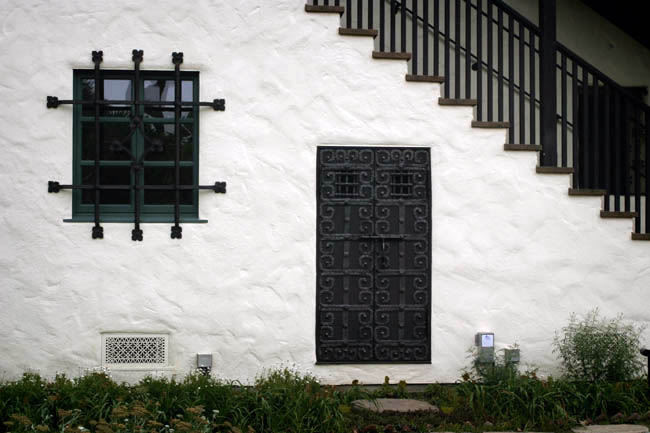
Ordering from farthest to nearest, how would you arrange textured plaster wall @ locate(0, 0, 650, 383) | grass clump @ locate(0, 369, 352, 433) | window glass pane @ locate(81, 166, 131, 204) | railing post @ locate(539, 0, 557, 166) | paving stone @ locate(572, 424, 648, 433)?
railing post @ locate(539, 0, 557, 166) → window glass pane @ locate(81, 166, 131, 204) → textured plaster wall @ locate(0, 0, 650, 383) → paving stone @ locate(572, 424, 648, 433) → grass clump @ locate(0, 369, 352, 433)

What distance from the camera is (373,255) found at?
6.99 meters

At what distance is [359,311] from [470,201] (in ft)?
4.76

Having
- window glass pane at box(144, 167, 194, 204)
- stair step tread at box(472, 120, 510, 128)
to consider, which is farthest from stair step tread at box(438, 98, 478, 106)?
window glass pane at box(144, 167, 194, 204)

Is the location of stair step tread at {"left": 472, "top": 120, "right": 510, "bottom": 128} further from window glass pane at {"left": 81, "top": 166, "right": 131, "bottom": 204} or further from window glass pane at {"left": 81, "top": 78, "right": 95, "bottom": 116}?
window glass pane at {"left": 81, "top": 78, "right": 95, "bottom": 116}

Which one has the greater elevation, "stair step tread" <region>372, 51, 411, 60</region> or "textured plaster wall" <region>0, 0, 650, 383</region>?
"stair step tread" <region>372, 51, 411, 60</region>

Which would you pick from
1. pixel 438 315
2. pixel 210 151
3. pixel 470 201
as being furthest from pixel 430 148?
pixel 210 151

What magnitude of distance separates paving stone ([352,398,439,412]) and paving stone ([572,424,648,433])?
3.76 feet

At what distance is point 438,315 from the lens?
6996 millimetres

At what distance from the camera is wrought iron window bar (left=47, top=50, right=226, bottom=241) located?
6.79m

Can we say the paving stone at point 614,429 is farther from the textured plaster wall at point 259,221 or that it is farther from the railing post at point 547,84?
the railing post at point 547,84

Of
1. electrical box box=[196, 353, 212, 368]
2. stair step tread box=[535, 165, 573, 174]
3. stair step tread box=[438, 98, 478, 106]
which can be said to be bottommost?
electrical box box=[196, 353, 212, 368]

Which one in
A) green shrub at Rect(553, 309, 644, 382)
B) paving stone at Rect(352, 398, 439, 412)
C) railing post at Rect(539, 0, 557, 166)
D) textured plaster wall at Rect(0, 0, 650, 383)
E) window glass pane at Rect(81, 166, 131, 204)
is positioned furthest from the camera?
railing post at Rect(539, 0, 557, 166)

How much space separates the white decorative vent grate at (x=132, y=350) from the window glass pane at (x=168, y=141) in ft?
5.38

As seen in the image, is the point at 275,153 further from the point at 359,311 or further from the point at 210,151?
the point at 359,311
